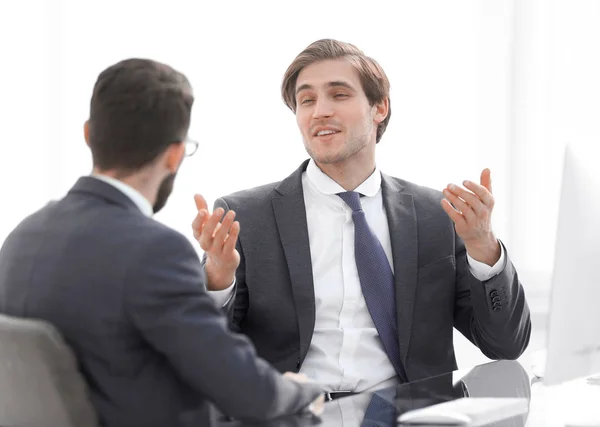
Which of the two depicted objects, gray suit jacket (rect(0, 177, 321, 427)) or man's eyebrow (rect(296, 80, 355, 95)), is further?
man's eyebrow (rect(296, 80, 355, 95))

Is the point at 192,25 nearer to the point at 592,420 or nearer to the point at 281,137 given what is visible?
the point at 281,137

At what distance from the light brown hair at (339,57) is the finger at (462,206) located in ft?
2.04

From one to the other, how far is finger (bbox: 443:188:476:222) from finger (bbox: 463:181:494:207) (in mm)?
39

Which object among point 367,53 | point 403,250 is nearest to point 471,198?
point 403,250

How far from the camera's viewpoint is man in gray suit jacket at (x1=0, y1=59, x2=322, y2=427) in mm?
1351

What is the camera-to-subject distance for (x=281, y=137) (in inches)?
158

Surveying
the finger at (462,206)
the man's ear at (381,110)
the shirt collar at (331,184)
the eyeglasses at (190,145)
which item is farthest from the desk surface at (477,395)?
the man's ear at (381,110)

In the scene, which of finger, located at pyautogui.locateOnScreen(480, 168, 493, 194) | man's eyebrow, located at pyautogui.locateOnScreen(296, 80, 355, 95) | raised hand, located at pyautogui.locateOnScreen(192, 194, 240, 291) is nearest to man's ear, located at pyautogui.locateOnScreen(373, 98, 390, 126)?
man's eyebrow, located at pyautogui.locateOnScreen(296, 80, 355, 95)

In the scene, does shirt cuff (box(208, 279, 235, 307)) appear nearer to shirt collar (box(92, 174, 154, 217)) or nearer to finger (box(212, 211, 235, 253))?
finger (box(212, 211, 235, 253))

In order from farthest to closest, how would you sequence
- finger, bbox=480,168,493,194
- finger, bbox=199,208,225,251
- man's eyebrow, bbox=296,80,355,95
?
man's eyebrow, bbox=296,80,355,95 < finger, bbox=480,168,493,194 < finger, bbox=199,208,225,251

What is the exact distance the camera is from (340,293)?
243cm

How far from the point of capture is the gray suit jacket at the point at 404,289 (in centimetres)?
239

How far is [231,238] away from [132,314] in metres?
0.74

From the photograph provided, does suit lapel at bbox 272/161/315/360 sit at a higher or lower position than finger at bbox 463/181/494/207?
lower
